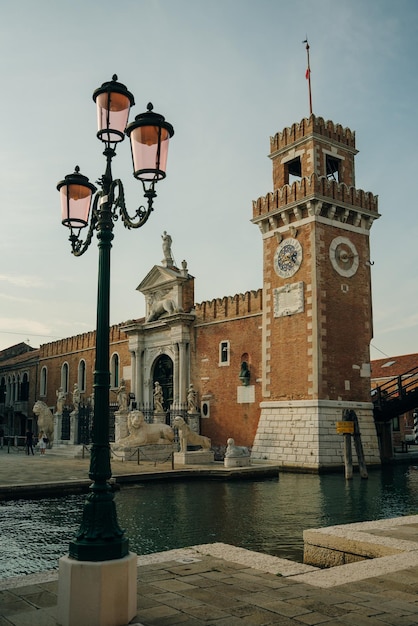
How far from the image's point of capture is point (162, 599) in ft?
16.4

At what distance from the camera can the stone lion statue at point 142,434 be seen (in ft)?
77.0

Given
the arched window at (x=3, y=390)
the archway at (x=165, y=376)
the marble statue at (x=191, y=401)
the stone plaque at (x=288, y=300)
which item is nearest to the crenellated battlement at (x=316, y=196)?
the stone plaque at (x=288, y=300)

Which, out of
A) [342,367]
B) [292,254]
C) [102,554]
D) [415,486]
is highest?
[292,254]

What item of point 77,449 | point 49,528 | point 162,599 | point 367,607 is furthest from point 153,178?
point 77,449

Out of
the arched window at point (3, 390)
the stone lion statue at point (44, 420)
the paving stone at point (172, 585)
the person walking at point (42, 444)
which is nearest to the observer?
the paving stone at point (172, 585)

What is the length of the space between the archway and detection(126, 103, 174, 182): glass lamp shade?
26.3 m

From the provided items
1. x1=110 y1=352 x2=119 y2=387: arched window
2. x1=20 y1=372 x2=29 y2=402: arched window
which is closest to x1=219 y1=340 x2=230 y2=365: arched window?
x1=110 y1=352 x2=119 y2=387: arched window

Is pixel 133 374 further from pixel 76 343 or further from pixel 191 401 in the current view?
pixel 76 343

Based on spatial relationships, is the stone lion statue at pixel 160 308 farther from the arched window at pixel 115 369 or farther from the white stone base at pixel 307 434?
the white stone base at pixel 307 434

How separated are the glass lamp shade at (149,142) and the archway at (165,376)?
26320mm

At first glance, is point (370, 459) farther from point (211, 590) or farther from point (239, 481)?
point (211, 590)

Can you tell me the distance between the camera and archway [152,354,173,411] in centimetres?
3177

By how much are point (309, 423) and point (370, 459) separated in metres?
3.12

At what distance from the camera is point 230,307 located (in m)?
28.4
